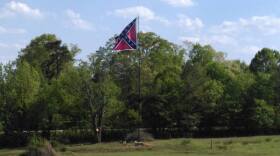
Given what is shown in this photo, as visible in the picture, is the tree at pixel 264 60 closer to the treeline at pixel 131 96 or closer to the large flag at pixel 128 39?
the treeline at pixel 131 96

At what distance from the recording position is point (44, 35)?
96.9 metres

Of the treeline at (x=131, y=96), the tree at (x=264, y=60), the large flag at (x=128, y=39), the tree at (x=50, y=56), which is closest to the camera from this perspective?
the large flag at (x=128, y=39)

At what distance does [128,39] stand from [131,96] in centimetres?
2388

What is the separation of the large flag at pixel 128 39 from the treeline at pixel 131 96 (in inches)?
603

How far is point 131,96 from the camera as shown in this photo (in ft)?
252

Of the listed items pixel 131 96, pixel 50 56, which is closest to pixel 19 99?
pixel 131 96

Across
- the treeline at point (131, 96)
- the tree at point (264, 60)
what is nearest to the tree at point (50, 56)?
the treeline at point (131, 96)

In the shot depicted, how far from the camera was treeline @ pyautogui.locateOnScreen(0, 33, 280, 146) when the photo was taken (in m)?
70.7

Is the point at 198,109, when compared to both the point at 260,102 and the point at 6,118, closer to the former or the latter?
the point at 260,102

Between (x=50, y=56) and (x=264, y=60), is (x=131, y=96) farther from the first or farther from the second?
(x=264, y=60)

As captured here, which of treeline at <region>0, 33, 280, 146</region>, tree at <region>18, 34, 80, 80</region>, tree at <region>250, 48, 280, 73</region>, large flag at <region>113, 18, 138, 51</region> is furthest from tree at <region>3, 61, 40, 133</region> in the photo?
tree at <region>250, 48, 280, 73</region>

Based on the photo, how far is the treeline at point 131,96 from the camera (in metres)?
70.7

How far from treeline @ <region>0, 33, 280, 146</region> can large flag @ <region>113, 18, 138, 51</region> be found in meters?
15.3

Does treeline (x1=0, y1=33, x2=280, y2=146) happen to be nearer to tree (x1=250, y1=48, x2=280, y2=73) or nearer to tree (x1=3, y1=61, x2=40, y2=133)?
tree (x1=3, y1=61, x2=40, y2=133)
